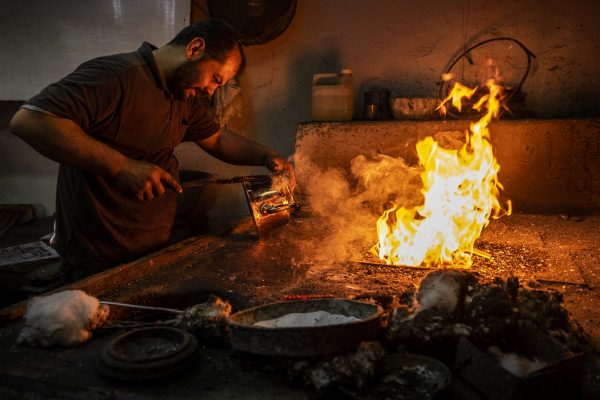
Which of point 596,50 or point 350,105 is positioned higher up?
point 596,50

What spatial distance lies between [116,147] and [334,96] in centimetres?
260

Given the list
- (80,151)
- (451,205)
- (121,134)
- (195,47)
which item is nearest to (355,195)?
(451,205)

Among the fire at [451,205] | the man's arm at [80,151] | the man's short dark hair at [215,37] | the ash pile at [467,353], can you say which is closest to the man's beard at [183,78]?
the man's short dark hair at [215,37]

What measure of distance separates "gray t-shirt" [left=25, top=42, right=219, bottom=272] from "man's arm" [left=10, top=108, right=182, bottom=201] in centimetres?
14

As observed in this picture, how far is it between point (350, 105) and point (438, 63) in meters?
1.14

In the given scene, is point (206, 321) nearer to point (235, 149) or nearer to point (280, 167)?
point (280, 167)

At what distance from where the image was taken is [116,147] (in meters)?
3.28

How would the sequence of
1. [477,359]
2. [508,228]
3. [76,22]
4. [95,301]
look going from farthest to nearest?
[76,22]
[508,228]
[95,301]
[477,359]

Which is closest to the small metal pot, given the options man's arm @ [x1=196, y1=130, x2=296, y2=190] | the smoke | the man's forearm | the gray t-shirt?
the smoke

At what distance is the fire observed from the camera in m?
3.52

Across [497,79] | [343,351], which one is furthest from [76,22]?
[343,351]

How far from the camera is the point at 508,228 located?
4.25 meters

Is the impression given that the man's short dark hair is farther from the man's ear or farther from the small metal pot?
the small metal pot

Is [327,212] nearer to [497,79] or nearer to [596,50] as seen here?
[497,79]
